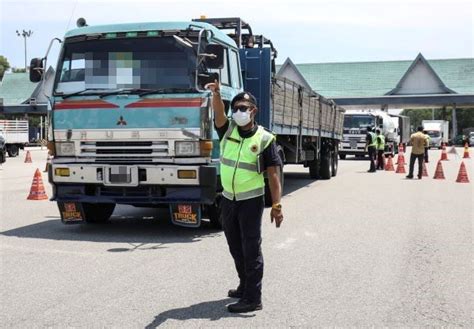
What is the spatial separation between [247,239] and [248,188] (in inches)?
17.0

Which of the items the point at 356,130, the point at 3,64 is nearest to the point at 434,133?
the point at 356,130

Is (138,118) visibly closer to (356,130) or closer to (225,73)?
(225,73)

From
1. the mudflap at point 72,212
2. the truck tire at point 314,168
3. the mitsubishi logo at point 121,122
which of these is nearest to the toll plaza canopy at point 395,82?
the truck tire at point 314,168

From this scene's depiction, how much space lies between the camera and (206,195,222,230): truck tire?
8.90 m

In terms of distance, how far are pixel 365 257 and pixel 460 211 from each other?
519 cm

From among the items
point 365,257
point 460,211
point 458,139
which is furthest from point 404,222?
point 458,139

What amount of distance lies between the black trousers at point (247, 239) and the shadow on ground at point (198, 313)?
9.2 inches

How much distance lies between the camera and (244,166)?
5.19 m

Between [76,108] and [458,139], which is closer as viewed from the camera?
[76,108]

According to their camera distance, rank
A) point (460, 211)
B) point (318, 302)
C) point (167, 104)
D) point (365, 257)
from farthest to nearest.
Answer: point (460, 211) < point (167, 104) < point (365, 257) < point (318, 302)

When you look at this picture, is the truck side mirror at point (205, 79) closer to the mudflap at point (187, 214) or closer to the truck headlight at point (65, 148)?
the mudflap at point (187, 214)

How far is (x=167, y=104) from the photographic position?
8047mm

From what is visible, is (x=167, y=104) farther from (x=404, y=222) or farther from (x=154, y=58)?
(x=404, y=222)

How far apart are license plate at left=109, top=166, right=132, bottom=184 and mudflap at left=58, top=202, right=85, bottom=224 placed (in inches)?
30.8
